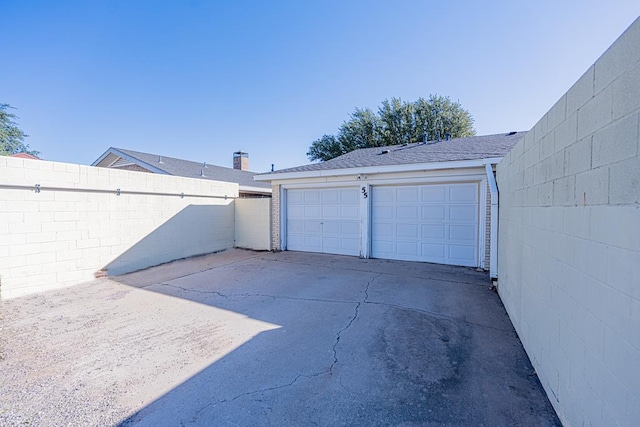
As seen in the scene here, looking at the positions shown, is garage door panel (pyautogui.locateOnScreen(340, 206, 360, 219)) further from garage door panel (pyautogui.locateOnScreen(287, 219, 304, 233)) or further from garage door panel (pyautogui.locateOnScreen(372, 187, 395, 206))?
garage door panel (pyautogui.locateOnScreen(287, 219, 304, 233))

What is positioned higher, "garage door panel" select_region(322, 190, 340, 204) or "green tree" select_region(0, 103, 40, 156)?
"green tree" select_region(0, 103, 40, 156)

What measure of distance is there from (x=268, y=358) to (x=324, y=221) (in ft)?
22.3

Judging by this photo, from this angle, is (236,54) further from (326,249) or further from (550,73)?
(550,73)

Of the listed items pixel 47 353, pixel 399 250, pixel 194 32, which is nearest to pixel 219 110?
pixel 194 32

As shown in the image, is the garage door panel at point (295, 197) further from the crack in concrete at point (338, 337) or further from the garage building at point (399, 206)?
the crack in concrete at point (338, 337)

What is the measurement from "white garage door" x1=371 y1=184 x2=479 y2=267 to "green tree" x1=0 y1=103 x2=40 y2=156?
21.0 metres

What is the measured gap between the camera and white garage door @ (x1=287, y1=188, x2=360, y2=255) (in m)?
9.39

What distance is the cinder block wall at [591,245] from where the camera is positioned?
139 centimetres

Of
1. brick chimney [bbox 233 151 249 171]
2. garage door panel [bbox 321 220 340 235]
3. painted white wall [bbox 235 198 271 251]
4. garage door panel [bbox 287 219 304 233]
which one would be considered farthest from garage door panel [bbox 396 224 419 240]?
brick chimney [bbox 233 151 249 171]

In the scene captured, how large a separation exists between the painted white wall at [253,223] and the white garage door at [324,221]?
84cm

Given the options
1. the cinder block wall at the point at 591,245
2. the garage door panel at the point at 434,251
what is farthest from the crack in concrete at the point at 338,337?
the garage door panel at the point at 434,251

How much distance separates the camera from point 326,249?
9898 millimetres

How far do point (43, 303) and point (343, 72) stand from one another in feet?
42.4

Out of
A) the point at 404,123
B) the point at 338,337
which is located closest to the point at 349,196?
the point at 338,337
